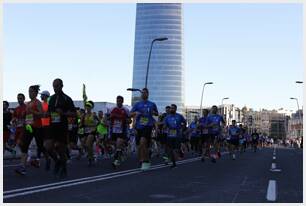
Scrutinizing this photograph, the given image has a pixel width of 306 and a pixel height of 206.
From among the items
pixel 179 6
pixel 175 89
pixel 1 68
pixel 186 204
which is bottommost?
pixel 186 204

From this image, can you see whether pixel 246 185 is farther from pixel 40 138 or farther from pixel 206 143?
pixel 206 143

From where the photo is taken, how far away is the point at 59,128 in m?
10.2

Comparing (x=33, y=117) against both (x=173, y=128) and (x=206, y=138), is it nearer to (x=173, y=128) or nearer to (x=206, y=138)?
(x=173, y=128)

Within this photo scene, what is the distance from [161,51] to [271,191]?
153 m

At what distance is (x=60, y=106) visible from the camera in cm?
1029

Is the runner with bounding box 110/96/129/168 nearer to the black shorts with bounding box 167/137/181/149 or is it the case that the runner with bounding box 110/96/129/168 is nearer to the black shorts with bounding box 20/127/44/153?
the black shorts with bounding box 167/137/181/149

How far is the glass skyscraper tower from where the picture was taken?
481ft

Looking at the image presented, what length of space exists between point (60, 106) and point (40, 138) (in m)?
2.19

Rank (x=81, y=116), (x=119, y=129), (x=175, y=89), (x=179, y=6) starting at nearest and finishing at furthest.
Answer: (x=119, y=129) < (x=81, y=116) < (x=179, y=6) < (x=175, y=89)

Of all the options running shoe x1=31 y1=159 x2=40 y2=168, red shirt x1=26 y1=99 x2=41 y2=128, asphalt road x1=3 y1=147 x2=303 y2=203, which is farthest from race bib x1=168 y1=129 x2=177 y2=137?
red shirt x1=26 y1=99 x2=41 y2=128

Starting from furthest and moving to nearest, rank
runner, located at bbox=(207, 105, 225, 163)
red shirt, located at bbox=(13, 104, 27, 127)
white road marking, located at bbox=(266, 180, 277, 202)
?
runner, located at bbox=(207, 105, 225, 163), red shirt, located at bbox=(13, 104, 27, 127), white road marking, located at bbox=(266, 180, 277, 202)

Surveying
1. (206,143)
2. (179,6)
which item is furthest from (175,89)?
(206,143)

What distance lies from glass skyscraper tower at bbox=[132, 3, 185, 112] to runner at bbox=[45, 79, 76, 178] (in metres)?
129

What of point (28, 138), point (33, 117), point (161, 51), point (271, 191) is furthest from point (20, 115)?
point (161, 51)
